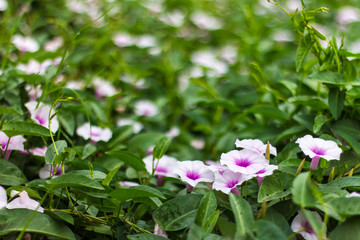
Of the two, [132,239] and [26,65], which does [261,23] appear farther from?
[132,239]

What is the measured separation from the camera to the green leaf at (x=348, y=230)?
0.72 metres

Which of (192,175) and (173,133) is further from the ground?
(192,175)

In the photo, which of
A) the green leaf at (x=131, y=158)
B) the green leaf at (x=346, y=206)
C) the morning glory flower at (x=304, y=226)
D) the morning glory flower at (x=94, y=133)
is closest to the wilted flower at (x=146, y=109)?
the morning glory flower at (x=94, y=133)

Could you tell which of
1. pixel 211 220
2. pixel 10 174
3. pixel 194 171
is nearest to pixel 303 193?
pixel 211 220

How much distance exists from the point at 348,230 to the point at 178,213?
1.20 ft

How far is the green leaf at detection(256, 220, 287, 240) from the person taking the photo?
69cm

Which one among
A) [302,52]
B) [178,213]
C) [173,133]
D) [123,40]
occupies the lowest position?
[173,133]

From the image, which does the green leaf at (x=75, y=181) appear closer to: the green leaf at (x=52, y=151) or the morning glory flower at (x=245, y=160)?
the green leaf at (x=52, y=151)

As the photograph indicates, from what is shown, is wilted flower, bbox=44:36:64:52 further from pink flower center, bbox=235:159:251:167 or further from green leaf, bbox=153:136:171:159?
pink flower center, bbox=235:159:251:167

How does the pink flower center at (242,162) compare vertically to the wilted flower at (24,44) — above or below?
above

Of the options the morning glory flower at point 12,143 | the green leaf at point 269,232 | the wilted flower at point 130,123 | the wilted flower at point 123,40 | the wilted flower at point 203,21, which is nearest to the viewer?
the green leaf at point 269,232

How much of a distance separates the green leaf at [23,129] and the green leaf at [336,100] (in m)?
0.78

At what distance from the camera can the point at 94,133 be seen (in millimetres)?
1236

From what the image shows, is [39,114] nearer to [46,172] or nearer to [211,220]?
[46,172]
